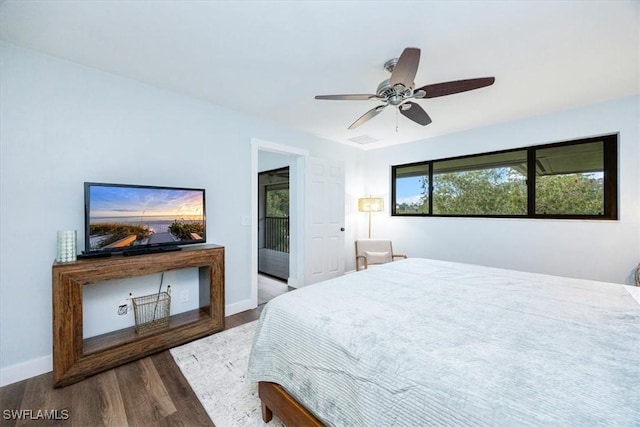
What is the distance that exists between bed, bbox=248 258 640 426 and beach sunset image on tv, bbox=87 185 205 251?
4.96ft

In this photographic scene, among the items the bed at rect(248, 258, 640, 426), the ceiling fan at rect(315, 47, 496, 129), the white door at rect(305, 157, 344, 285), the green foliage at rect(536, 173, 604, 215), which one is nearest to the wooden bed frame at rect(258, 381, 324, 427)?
the bed at rect(248, 258, 640, 426)

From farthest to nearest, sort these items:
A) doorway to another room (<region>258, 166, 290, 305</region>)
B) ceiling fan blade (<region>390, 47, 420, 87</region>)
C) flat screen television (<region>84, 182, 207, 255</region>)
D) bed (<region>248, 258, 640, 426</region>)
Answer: doorway to another room (<region>258, 166, 290, 305</region>) → flat screen television (<region>84, 182, 207, 255</region>) → ceiling fan blade (<region>390, 47, 420, 87</region>) → bed (<region>248, 258, 640, 426</region>)

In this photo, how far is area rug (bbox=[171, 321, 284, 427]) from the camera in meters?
1.54

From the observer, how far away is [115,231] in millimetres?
2127

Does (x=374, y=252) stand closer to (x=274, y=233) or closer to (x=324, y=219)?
(x=324, y=219)

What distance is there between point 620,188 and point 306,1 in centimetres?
380

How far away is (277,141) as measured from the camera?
3547 millimetres

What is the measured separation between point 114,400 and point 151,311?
81cm

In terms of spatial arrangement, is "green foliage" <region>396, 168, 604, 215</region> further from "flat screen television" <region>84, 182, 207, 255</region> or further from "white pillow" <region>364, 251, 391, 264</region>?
"flat screen television" <region>84, 182, 207, 255</region>

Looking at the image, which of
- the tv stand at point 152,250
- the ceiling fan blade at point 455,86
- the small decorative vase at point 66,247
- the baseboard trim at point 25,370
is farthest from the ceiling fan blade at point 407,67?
the baseboard trim at point 25,370

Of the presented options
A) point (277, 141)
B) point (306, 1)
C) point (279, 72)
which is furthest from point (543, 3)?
point (277, 141)

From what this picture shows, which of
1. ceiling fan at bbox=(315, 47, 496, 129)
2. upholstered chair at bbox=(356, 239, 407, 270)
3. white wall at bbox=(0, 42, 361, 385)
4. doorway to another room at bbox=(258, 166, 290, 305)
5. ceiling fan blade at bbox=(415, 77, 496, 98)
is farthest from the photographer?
doorway to another room at bbox=(258, 166, 290, 305)

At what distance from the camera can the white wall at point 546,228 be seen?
2.75 m

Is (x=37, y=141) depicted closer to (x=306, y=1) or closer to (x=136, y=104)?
(x=136, y=104)
